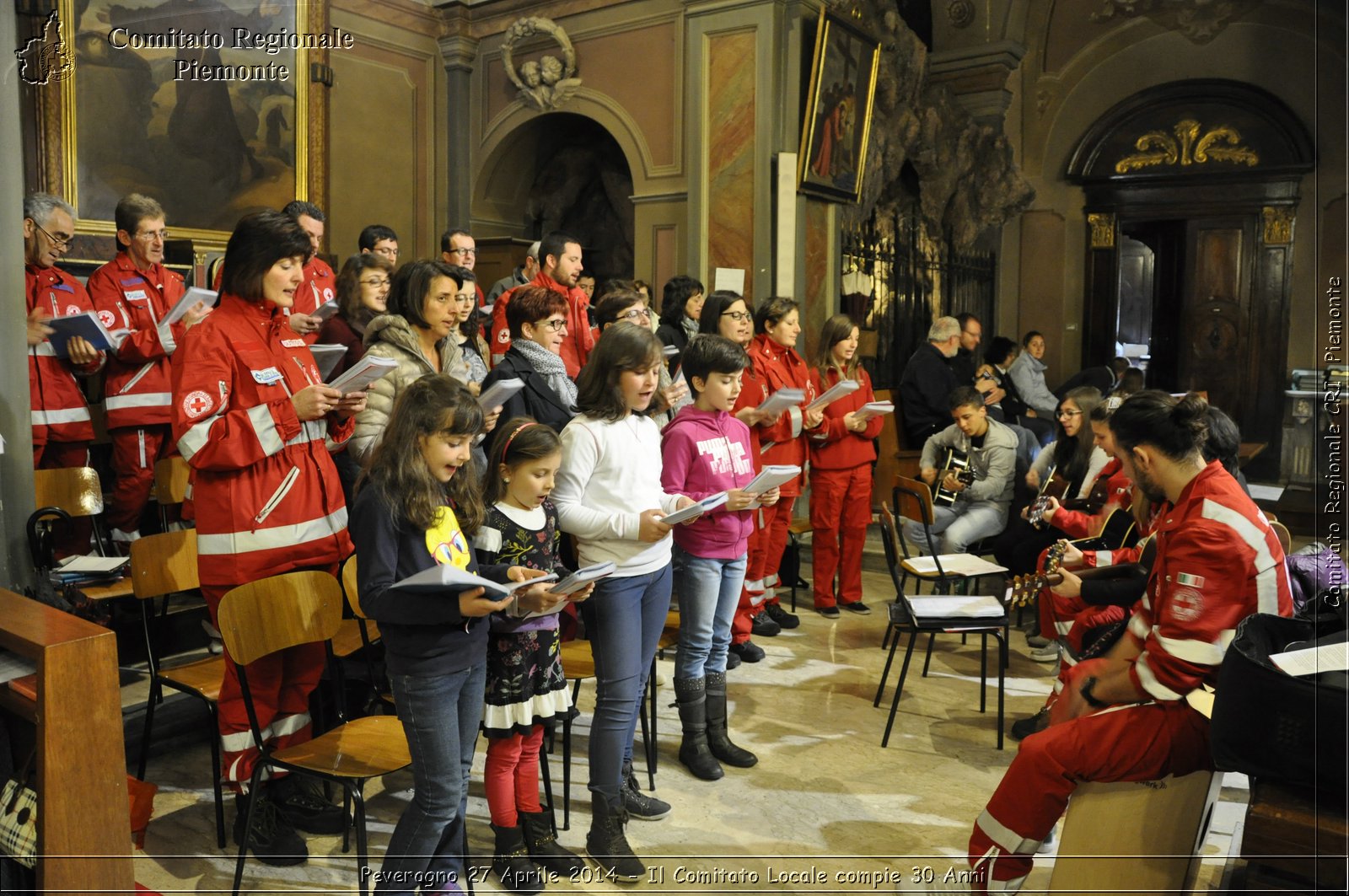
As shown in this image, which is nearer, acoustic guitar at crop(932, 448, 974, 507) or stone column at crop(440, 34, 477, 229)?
acoustic guitar at crop(932, 448, 974, 507)

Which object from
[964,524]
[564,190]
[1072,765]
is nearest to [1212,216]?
[564,190]

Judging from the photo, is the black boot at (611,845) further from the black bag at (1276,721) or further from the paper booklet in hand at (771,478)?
the black bag at (1276,721)

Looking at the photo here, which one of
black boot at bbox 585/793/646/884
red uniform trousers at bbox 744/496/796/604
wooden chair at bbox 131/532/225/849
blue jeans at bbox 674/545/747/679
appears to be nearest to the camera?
black boot at bbox 585/793/646/884

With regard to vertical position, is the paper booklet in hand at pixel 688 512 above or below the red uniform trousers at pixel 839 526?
above

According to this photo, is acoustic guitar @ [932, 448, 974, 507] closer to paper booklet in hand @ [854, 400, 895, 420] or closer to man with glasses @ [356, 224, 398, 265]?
paper booklet in hand @ [854, 400, 895, 420]

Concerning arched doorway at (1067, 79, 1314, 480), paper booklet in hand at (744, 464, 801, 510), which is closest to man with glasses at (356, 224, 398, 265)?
paper booklet in hand at (744, 464, 801, 510)

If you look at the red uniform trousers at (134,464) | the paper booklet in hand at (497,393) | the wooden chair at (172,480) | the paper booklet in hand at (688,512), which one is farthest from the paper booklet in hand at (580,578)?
the red uniform trousers at (134,464)

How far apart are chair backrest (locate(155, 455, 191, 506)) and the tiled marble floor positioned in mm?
1087

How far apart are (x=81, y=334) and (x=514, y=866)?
2.79 m

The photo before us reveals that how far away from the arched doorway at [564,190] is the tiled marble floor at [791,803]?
6.80m

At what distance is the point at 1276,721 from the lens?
2.02 m

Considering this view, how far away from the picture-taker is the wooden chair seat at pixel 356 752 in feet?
8.61

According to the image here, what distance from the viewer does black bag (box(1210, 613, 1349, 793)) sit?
1.94 meters

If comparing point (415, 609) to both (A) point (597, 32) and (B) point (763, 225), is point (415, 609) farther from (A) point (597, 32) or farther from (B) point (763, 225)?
(A) point (597, 32)
